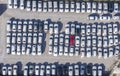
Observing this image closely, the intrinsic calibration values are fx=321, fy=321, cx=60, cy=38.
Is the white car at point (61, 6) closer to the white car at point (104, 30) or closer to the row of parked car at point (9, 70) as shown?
the white car at point (104, 30)

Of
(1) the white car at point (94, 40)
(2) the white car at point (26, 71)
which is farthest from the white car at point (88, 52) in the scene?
(2) the white car at point (26, 71)

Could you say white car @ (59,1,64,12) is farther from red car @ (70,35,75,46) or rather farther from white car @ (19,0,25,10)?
white car @ (19,0,25,10)

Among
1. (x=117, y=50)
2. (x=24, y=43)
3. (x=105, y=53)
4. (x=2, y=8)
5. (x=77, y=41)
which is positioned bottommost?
Answer: (x=105, y=53)

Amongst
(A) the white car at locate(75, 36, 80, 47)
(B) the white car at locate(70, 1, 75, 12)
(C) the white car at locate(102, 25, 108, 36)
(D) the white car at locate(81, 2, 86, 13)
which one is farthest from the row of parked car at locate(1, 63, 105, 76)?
(B) the white car at locate(70, 1, 75, 12)

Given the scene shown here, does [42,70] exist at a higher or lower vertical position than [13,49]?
lower

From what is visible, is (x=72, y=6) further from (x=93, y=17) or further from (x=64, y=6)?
(x=93, y=17)

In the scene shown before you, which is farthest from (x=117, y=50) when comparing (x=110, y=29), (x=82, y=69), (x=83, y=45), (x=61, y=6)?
(x=61, y=6)
